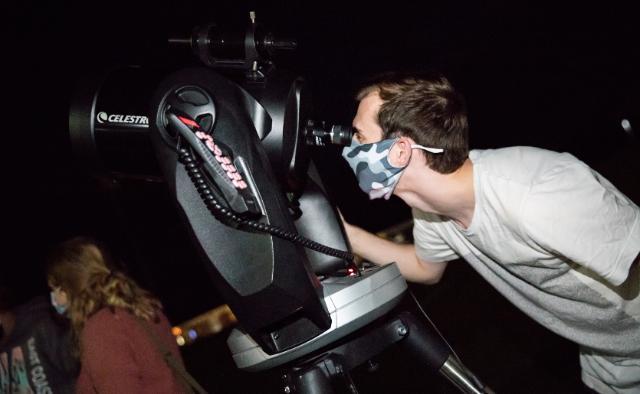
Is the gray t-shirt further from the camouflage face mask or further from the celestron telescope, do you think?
the celestron telescope

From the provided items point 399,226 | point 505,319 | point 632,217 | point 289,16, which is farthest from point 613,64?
point 632,217

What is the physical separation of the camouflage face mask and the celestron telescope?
0.95 feet

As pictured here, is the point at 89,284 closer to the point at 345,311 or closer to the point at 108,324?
the point at 108,324

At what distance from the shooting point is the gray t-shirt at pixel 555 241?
106 cm

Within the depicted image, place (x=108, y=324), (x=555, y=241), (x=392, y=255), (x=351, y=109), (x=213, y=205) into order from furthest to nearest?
1. (x=108, y=324)
2. (x=351, y=109)
3. (x=392, y=255)
4. (x=555, y=241)
5. (x=213, y=205)

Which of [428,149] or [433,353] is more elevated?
[428,149]

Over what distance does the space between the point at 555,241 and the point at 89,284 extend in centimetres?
173

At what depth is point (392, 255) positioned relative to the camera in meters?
1.52

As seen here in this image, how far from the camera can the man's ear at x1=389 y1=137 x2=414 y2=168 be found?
1.21 metres

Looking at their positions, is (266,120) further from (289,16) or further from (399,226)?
(399,226)

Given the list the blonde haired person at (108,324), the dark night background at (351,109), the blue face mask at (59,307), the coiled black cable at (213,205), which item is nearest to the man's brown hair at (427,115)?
the dark night background at (351,109)

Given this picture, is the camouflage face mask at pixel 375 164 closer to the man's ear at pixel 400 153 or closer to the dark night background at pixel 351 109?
the man's ear at pixel 400 153

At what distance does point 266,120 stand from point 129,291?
1.42m

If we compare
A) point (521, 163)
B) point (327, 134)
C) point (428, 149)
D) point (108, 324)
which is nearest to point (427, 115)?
point (428, 149)
